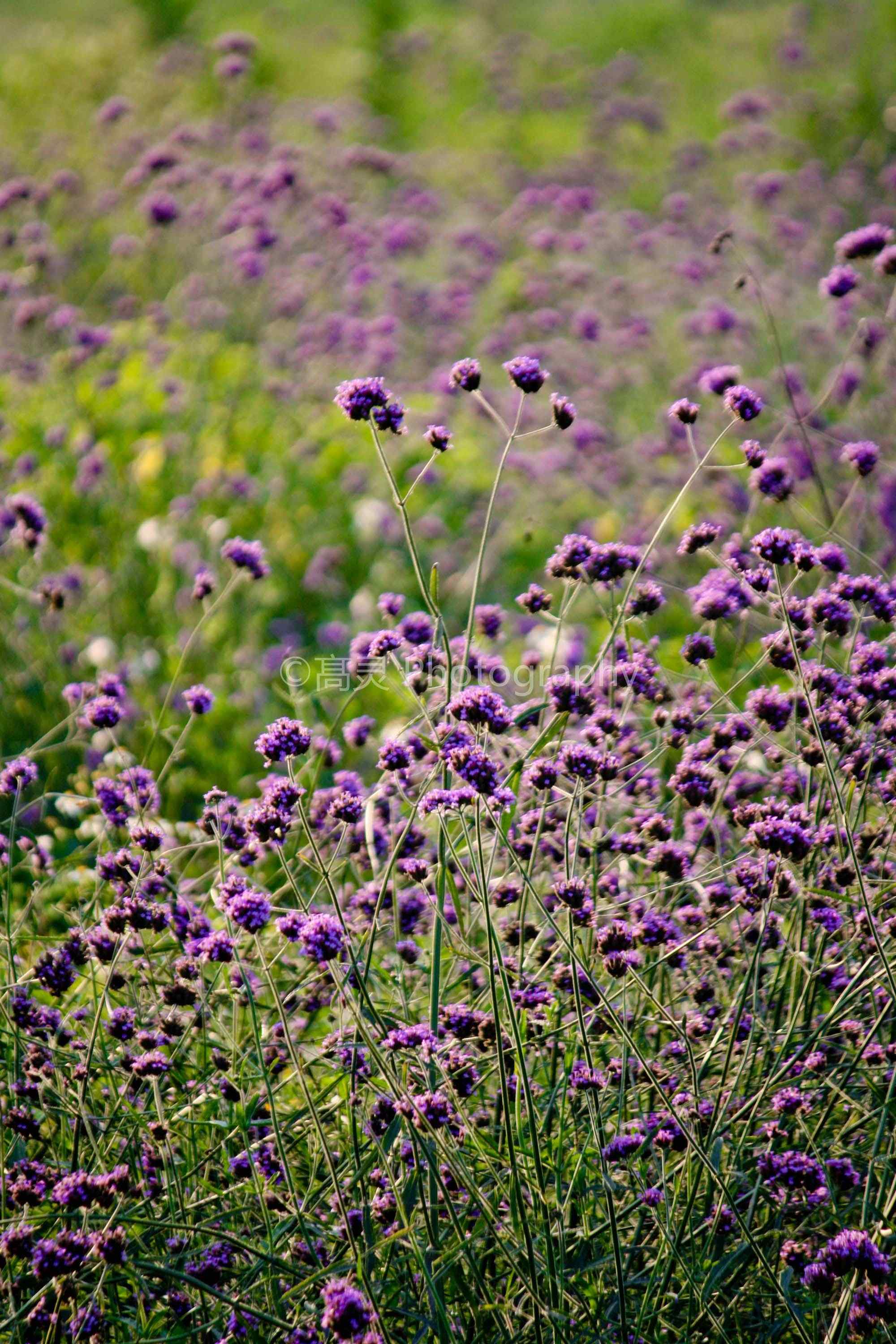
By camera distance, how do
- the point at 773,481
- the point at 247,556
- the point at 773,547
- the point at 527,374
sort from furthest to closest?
the point at 247,556
the point at 773,481
the point at 527,374
the point at 773,547

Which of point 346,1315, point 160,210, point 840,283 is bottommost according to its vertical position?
point 346,1315

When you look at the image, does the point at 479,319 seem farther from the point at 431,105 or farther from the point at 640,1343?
the point at 431,105

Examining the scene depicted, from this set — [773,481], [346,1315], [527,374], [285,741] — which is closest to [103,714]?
[285,741]

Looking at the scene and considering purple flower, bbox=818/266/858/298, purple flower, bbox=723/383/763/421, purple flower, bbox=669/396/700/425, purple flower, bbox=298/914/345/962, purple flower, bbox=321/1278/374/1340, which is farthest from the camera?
purple flower, bbox=818/266/858/298

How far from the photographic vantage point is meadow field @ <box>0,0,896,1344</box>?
68.2 inches

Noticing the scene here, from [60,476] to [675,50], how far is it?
1396cm

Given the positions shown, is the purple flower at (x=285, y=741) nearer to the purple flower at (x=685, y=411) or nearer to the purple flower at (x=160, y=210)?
the purple flower at (x=685, y=411)

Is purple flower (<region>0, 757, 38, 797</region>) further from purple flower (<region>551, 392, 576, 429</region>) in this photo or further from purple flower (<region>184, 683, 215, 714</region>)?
purple flower (<region>551, 392, 576, 429</region>)

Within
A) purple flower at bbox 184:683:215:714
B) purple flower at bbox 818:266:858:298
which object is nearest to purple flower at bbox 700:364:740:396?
purple flower at bbox 818:266:858:298

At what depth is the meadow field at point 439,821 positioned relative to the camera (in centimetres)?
173

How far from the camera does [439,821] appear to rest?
1.91m

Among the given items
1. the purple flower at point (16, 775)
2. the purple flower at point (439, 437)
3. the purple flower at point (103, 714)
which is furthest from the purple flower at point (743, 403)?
the purple flower at point (16, 775)

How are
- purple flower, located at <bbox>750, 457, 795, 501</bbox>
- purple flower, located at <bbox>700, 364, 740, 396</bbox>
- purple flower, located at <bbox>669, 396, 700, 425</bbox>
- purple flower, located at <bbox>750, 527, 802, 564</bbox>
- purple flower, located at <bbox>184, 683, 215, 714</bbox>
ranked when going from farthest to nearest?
1. purple flower, located at <bbox>700, 364, 740, 396</bbox>
2. purple flower, located at <bbox>750, 457, 795, 501</bbox>
3. purple flower, located at <bbox>184, 683, 215, 714</bbox>
4. purple flower, located at <bbox>669, 396, 700, 425</bbox>
5. purple flower, located at <bbox>750, 527, 802, 564</bbox>

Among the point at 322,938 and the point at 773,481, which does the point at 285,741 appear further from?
the point at 773,481
